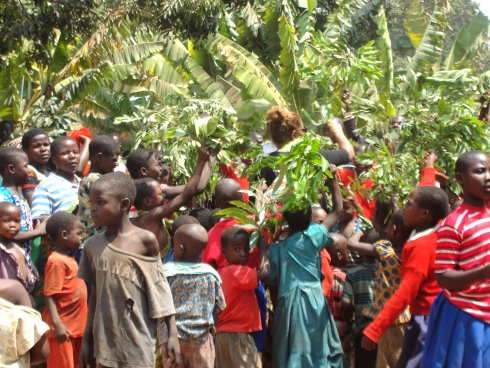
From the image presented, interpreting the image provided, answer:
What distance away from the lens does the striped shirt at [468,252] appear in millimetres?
4344

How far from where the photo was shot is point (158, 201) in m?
5.68

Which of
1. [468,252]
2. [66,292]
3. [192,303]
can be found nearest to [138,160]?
[66,292]

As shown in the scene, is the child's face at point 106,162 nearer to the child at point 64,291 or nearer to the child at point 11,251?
the child at point 64,291

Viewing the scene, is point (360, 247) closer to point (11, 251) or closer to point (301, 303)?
point (301, 303)

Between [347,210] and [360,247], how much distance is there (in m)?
0.46

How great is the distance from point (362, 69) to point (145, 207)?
6.75ft

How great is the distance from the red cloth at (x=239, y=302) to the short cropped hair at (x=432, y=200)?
1.46 metres

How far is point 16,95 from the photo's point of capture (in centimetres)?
1198

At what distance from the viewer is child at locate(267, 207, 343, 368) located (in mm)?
5727

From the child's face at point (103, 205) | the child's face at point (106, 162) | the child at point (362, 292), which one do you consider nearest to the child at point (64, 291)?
the child's face at point (106, 162)

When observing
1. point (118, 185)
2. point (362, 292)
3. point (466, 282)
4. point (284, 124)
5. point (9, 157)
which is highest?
point (284, 124)

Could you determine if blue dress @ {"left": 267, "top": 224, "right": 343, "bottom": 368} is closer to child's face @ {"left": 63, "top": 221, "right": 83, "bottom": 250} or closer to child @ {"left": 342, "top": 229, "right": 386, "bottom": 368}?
child @ {"left": 342, "top": 229, "right": 386, "bottom": 368}

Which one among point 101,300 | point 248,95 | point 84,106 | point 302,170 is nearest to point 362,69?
point 302,170

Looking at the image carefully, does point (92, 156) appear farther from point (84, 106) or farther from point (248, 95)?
point (84, 106)
